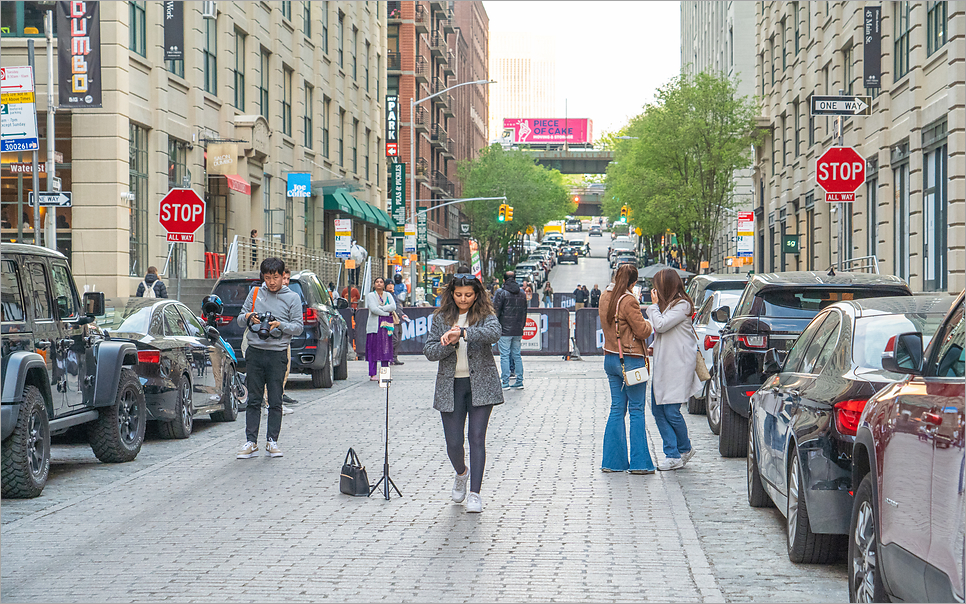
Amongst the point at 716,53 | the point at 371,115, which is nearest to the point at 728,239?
the point at 716,53

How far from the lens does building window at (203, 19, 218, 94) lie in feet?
107

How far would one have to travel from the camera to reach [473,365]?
27.1ft

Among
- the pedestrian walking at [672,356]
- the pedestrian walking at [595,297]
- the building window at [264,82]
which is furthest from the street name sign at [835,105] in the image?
the pedestrian walking at [595,297]

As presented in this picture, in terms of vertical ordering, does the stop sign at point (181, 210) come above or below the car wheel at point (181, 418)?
above

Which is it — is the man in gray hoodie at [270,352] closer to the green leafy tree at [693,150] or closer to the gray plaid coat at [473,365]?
the gray plaid coat at [473,365]

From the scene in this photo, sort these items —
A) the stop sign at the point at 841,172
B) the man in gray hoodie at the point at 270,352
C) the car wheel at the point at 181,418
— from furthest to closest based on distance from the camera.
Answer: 1. the stop sign at the point at 841,172
2. the car wheel at the point at 181,418
3. the man in gray hoodie at the point at 270,352

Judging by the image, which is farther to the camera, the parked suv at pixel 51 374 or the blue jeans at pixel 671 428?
the blue jeans at pixel 671 428

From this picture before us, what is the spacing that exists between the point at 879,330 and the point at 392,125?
2057 inches

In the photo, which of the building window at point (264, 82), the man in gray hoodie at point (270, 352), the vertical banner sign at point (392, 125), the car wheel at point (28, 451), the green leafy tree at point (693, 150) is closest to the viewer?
the car wheel at point (28, 451)

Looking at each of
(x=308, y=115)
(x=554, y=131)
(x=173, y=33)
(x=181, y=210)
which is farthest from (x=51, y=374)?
(x=554, y=131)

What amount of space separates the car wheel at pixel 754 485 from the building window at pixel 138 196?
21.7 m

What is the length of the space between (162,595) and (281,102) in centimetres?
3513

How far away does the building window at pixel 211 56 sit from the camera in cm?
3275

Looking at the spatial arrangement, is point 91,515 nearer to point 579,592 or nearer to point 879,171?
point 579,592
